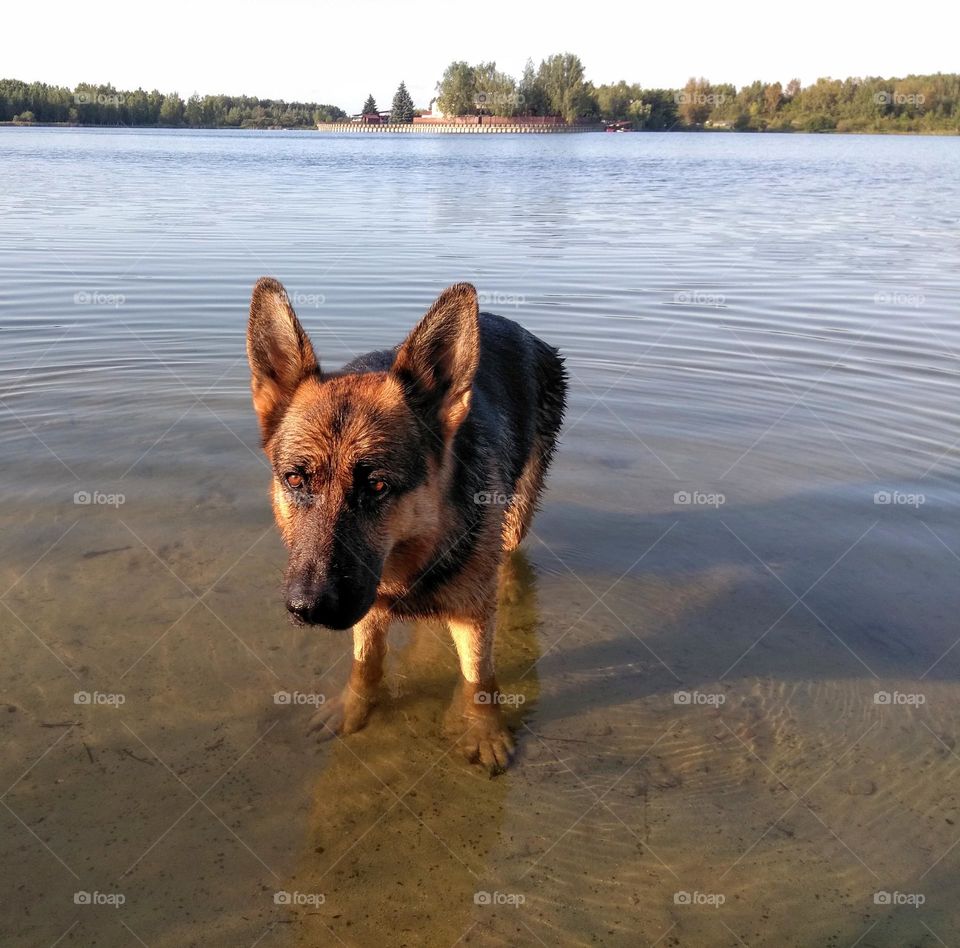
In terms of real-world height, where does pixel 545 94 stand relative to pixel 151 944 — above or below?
above

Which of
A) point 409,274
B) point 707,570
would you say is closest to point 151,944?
point 707,570

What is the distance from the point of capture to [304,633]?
5309mm

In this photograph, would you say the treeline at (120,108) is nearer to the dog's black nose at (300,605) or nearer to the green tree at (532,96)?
the green tree at (532,96)

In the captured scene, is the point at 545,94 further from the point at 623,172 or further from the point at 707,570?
the point at 707,570

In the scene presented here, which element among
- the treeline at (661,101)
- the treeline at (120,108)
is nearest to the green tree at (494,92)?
the treeline at (661,101)

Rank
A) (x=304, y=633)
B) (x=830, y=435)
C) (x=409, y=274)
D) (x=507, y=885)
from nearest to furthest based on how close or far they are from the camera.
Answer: (x=507, y=885)
(x=304, y=633)
(x=830, y=435)
(x=409, y=274)

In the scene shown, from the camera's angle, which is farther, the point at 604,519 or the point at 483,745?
the point at 604,519

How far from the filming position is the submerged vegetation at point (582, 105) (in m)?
111

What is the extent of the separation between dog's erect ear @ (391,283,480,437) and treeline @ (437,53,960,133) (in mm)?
132733

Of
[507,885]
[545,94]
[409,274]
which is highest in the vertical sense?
[545,94]

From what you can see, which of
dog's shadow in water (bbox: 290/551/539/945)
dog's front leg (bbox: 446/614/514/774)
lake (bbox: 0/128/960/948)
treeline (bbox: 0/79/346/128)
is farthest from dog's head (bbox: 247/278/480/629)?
treeline (bbox: 0/79/346/128)

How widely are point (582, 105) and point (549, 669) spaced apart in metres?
158

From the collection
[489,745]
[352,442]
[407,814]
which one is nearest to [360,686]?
[489,745]

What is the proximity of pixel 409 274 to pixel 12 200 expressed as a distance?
16.4 m
